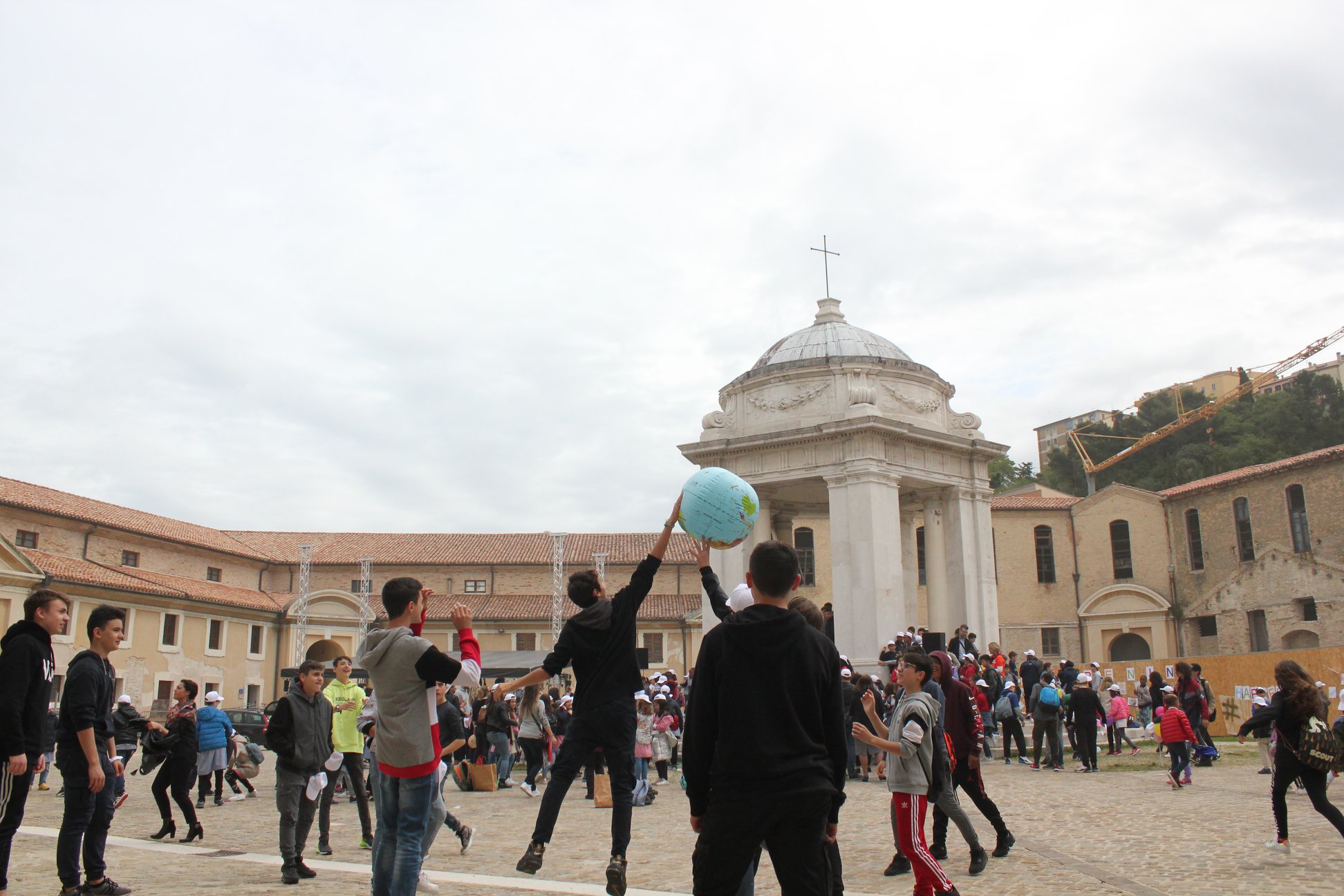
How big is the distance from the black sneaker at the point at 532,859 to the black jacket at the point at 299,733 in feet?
9.22

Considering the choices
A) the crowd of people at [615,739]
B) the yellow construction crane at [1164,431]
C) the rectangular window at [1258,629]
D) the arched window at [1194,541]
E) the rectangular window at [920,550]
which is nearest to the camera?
the crowd of people at [615,739]

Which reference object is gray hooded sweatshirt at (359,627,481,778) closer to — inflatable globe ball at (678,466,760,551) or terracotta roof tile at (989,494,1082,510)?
inflatable globe ball at (678,466,760,551)

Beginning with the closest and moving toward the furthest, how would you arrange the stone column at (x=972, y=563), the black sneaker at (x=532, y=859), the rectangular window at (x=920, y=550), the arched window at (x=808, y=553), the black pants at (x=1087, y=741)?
the black sneaker at (x=532, y=859) < the black pants at (x=1087, y=741) < the stone column at (x=972, y=563) < the rectangular window at (x=920, y=550) < the arched window at (x=808, y=553)

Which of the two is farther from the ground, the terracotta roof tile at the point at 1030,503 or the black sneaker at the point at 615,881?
the terracotta roof tile at the point at 1030,503

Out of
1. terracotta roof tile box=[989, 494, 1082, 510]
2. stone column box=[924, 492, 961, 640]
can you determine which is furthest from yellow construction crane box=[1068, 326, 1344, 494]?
stone column box=[924, 492, 961, 640]

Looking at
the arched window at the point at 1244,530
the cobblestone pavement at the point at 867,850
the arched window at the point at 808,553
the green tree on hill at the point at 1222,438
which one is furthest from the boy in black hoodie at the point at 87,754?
the green tree on hill at the point at 1222,438

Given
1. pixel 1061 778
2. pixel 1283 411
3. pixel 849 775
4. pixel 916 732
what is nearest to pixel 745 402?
pixel 849 775

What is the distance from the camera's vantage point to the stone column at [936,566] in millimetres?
29219

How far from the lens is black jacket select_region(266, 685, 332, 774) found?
360 inches

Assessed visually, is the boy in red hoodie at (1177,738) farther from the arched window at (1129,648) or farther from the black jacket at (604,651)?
the arched window at (1129,648)

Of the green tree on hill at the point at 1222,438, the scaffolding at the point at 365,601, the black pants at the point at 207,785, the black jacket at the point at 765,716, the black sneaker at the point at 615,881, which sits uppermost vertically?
the green tree on hill at the point at 1222,438

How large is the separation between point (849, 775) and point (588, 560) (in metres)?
44.4

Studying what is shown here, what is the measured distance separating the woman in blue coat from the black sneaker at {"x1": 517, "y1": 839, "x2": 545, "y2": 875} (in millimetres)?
10459

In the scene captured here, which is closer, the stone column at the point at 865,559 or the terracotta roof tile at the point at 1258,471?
the stone column at the point at 865,559
